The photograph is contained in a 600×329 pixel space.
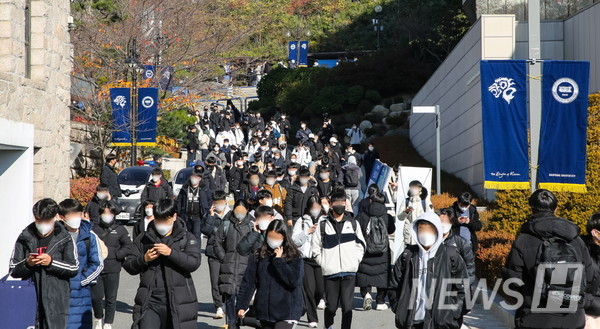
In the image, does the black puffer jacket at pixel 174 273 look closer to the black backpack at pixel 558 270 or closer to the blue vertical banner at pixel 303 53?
the black backpack at pixel 558 270

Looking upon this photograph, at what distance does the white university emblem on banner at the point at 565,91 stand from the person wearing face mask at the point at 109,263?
6.66 m

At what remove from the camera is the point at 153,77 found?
32.8m

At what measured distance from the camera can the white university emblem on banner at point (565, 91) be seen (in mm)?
12172

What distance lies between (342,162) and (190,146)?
26.3ft

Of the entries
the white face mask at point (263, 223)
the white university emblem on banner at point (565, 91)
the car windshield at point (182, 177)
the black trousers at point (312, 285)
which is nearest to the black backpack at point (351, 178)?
the car windshield at point (182, 177)

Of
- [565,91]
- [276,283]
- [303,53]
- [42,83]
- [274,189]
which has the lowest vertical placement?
[276,283]

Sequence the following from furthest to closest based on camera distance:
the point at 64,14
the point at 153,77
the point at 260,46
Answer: the point at 260,46, the point at 153,77, the point at 64,14

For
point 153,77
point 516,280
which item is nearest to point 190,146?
point 153,77

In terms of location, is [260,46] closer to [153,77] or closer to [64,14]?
[153,77]

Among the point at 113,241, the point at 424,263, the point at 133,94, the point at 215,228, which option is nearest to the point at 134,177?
the point at 133,94

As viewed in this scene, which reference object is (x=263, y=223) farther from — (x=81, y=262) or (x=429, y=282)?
(x=429, y=282)

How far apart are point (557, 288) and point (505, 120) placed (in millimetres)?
6440

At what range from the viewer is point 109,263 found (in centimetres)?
1059

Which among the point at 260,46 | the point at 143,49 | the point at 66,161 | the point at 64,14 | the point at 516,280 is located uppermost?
the point at 260,46
